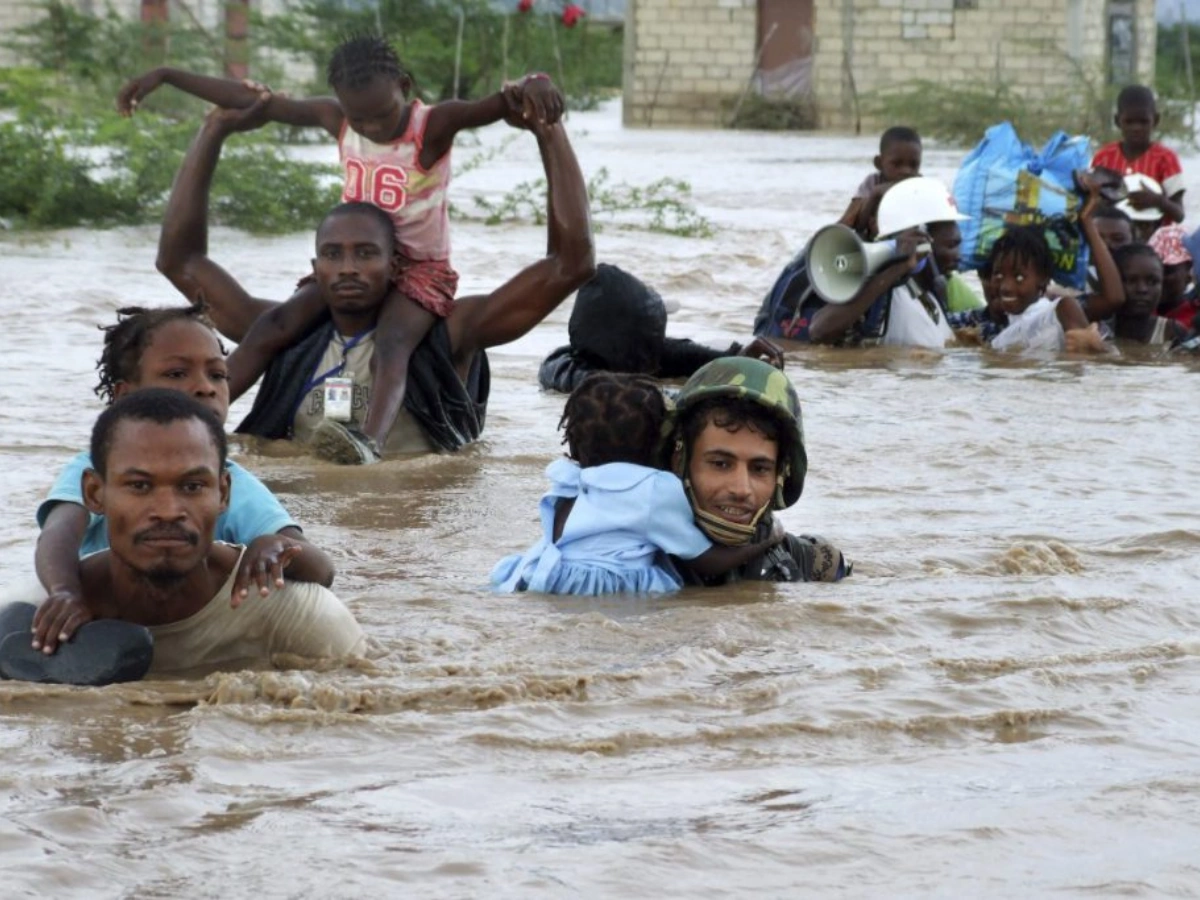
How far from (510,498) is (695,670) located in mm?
2237

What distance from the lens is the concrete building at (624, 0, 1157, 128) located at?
113 feet

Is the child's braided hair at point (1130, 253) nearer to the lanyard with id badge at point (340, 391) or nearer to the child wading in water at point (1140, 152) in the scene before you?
the child wading in water at point (1140, 152)

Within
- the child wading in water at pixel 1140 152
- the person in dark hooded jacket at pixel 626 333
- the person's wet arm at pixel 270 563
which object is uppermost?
the child wading in water at pixel 1140 152

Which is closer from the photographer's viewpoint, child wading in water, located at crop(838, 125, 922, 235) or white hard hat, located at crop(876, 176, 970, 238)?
white hard hat, located at crop(876, 176, 970, 238)

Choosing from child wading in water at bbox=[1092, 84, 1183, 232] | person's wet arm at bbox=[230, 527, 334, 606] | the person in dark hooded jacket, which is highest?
child wading in water at bbox=[1092, 84, 1183, 232]

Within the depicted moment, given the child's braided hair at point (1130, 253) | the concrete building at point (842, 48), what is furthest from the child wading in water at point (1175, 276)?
the concrete building at point (842, 48)

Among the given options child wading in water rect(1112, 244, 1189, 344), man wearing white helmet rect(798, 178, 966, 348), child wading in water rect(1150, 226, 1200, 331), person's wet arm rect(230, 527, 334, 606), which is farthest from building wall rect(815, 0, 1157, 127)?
person's wet arm rect(230, 527, 334, 606)

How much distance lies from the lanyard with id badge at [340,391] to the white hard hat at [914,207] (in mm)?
3595

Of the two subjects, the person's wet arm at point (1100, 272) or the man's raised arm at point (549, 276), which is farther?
the person's wet arm at point (1100, 272)

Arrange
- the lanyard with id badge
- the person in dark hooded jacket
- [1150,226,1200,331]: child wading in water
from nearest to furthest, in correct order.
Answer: the lanyard with id badge → the person in dark hooded jacket → [1150,226,1200,331]: child wading in water

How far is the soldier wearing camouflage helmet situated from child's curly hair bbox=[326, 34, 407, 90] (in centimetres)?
220

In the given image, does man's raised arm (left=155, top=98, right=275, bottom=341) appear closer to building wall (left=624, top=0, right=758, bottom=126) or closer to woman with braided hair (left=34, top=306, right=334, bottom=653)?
woman with braided hair (left=34, top=306, right=334, bottom=653)

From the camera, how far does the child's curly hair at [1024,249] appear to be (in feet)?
33.0

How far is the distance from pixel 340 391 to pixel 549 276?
2.47 ft
